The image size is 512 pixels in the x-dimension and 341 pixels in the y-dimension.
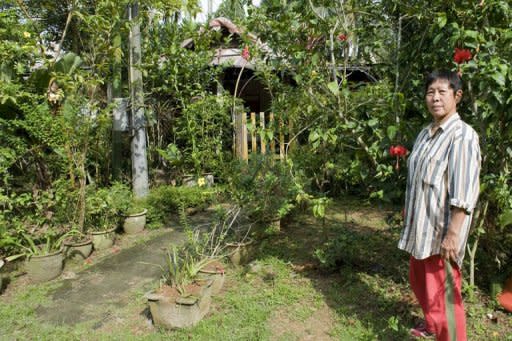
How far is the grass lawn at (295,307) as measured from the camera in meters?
2.78

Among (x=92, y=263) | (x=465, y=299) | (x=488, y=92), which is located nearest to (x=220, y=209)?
(x=92, y=263)

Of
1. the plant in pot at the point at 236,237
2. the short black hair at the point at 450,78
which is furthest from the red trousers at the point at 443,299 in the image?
the plant in pot at the point at 236,237

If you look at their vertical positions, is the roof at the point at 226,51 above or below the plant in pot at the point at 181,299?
above

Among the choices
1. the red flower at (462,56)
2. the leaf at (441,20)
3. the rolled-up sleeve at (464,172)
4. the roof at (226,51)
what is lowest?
the rolled-up sleeve at (464,172)

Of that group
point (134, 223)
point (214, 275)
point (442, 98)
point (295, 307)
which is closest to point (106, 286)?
point (214, 275)

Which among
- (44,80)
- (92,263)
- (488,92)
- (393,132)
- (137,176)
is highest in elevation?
(44,80)

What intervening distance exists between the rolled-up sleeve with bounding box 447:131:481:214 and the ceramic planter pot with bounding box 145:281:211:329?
1.90 metres

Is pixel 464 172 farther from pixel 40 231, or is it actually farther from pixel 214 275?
pixel 40 231

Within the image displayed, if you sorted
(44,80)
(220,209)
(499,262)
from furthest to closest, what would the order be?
(44,80), (220,209), (499,262)

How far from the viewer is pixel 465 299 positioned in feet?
9.97

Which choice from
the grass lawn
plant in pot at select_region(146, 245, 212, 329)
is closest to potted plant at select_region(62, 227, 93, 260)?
the grass lawn

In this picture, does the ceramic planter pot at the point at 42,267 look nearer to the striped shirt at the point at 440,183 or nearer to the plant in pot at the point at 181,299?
the plant in pot at the point at 181,299

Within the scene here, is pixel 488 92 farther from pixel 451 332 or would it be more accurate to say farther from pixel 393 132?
pixel 451 332

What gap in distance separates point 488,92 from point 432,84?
1.60 ft
